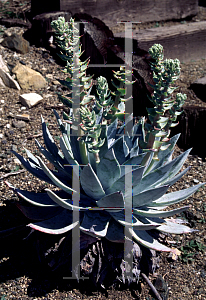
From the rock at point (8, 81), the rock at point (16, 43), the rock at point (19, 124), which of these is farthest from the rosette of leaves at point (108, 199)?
the rock at point (16, 43)

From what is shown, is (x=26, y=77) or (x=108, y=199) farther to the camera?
(x=26, y=77)

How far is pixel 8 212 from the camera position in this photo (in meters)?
2.67

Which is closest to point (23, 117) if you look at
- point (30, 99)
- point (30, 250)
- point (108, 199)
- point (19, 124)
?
point (19, 124)

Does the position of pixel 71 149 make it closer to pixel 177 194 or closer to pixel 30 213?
pixel 30 213

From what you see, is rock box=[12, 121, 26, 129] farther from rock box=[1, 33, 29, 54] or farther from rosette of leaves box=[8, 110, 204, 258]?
rock box=[1, 33, 29, 54]

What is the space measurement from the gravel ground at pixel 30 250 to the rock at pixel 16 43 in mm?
859

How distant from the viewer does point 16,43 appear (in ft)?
14.8

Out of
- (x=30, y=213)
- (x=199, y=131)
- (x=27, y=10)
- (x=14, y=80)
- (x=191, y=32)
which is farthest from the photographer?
(x=27, y=10)

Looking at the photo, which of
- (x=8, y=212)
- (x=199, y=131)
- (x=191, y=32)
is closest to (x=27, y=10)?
(x=191, y=32)

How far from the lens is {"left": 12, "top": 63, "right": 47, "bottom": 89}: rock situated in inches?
160

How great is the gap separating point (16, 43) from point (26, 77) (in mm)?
776

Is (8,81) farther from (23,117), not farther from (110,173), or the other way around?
(110,173)

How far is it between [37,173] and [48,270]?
71 centimetres

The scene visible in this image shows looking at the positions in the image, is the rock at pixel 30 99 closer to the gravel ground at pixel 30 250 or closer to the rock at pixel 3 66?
the gravel ground at pixel 30 250
